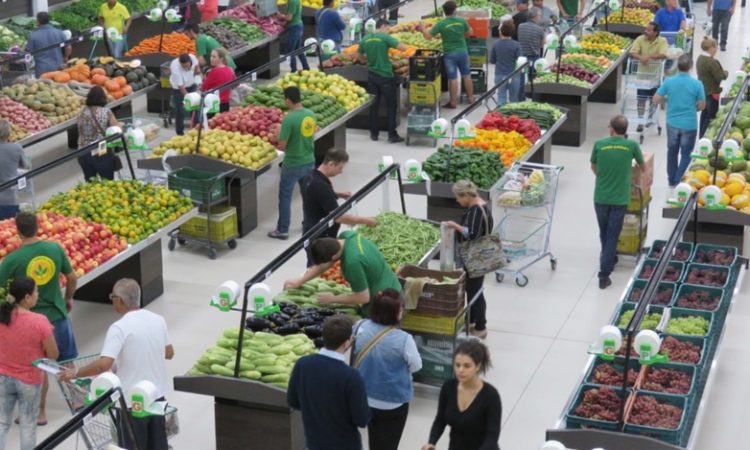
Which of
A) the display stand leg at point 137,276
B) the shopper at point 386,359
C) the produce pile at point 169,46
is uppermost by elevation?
the shopper at point 386,359

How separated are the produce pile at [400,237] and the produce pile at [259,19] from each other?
9464 mm

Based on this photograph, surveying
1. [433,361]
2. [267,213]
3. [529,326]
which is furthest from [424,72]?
[433,361]

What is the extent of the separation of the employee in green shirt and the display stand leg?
111 inches

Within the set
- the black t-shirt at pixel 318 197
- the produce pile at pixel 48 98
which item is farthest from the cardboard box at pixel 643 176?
the produce pile at pixel 48 98

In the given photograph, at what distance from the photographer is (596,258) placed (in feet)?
42.4

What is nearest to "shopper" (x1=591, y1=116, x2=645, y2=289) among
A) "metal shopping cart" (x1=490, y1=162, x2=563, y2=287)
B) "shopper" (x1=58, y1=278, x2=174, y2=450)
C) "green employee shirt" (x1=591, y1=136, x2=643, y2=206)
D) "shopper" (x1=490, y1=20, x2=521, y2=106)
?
"green employee shirt" (x1=591, y1=136, x2=643, y2=206)

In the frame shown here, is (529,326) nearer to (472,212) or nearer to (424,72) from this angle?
(472,212)

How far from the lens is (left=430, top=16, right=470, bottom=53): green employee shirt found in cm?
1780

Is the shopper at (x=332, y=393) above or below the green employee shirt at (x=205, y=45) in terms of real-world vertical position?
above

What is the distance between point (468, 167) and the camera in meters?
12.8

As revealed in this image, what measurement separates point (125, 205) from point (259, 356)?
11.3ft

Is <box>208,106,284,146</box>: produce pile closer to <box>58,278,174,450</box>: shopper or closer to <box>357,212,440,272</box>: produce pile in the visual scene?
<box>357,212,440,272</box>: produce pile

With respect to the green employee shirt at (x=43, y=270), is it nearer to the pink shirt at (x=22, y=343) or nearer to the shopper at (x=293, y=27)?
the pink shirt at (x=22, y=343)

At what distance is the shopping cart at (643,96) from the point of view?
17000 millimetres
